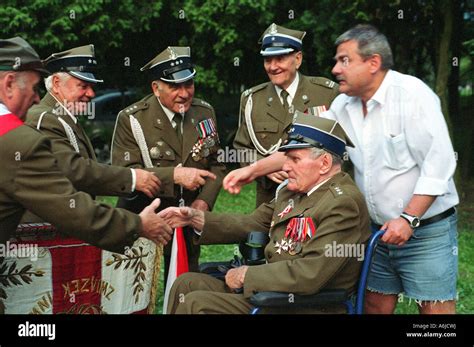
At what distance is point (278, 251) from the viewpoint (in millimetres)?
4238

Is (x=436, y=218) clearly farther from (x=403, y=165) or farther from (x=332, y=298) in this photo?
(x=332, y=298)

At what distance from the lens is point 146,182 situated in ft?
16.9

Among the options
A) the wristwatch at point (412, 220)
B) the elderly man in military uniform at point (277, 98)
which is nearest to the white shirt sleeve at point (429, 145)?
the wristwatch at point (412, 220)

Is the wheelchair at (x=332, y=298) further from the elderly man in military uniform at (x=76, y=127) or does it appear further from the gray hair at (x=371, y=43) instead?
the elderly man in military uniform at (x=76, y=127)

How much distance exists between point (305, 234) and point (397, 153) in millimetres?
650

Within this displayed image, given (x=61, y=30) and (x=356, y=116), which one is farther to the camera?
(x=61, y=30)

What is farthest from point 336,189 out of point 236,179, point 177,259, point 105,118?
point 105,118

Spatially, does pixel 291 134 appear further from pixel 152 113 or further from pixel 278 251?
pixel 152 113

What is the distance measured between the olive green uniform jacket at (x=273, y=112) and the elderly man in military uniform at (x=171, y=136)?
1.00 feet

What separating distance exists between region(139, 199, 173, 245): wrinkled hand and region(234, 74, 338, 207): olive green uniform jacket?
4.07 ft

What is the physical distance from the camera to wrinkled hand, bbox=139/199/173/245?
4258mm

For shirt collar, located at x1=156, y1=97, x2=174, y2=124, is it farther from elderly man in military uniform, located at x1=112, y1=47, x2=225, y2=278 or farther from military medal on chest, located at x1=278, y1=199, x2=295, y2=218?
military medal on chest, located at x1=278, y1=199, x2=295, y2=218
